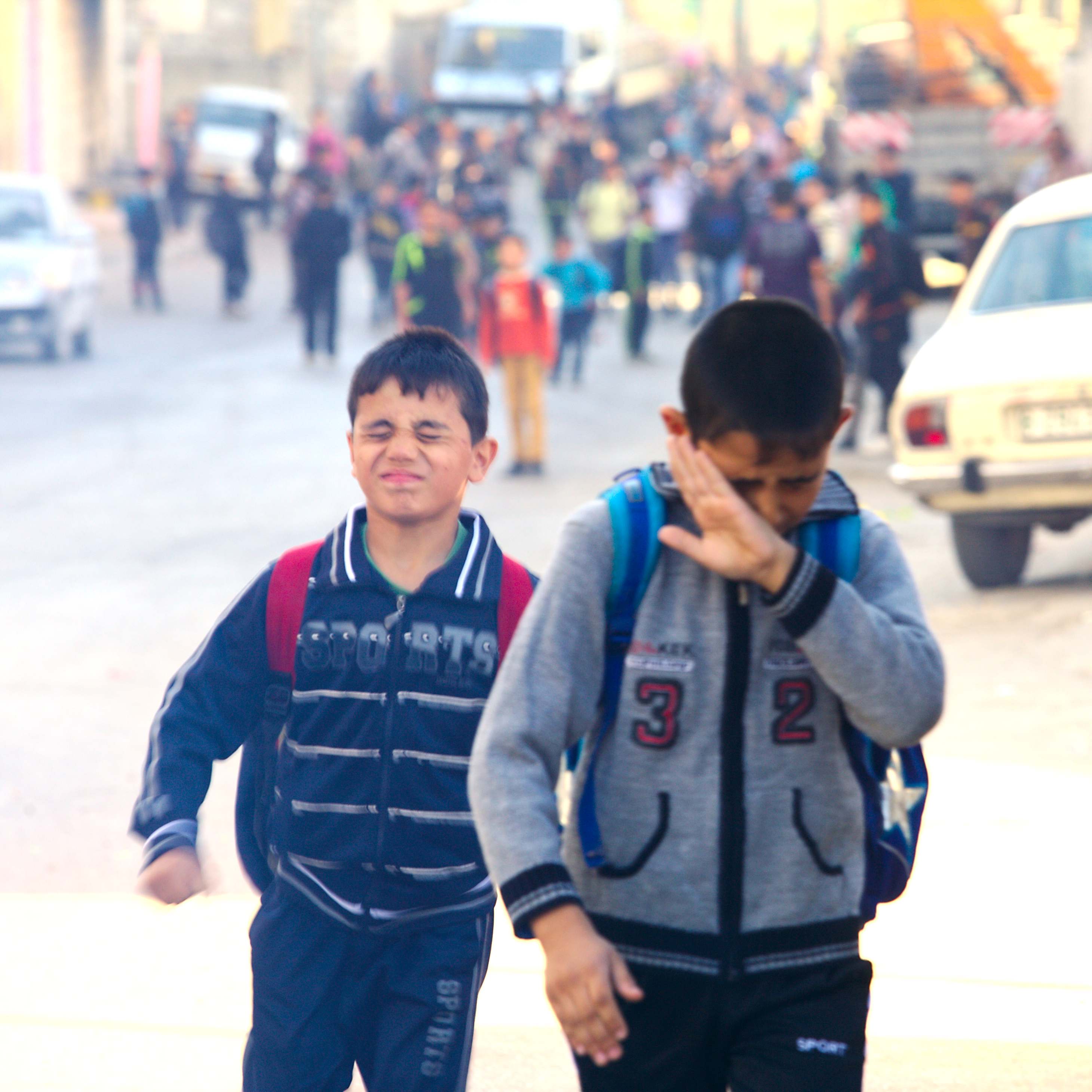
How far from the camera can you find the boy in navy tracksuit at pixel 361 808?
9.29 ft

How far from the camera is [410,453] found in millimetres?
2982

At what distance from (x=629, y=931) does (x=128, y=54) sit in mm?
43188

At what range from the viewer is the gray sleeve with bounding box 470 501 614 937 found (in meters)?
2.17

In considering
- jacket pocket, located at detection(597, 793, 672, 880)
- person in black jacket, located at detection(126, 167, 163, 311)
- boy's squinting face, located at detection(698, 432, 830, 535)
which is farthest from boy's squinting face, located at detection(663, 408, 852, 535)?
person in black jacket, located at detection(126, 167, 163, 311)

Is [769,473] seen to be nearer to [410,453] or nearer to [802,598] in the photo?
[802,598]

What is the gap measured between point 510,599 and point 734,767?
0.79 m

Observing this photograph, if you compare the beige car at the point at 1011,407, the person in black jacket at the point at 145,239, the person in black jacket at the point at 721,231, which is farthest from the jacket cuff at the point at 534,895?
the person in black jacket at the point at 145,239

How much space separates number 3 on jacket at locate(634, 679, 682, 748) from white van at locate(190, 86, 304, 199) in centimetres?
3247

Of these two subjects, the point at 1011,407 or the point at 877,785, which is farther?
the point at 1011,407

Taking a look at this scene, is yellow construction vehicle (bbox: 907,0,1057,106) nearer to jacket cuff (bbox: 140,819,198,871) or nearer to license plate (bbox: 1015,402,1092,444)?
→ license plate (bbox: 1015,402,1092,444)

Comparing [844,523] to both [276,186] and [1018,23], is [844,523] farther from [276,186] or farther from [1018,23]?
[276,186]

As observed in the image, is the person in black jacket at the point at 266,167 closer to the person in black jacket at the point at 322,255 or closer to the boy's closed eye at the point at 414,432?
the person in black jacket at the point at 322,255

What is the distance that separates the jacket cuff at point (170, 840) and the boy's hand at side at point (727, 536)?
0.98m

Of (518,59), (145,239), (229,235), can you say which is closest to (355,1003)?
(229,235)
